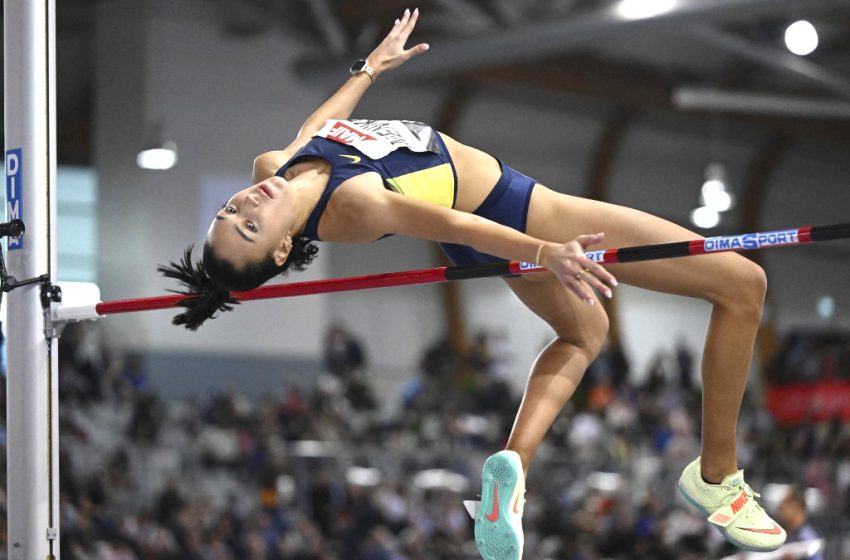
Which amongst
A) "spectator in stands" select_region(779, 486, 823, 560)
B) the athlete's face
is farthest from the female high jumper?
"spectator in stands" select_region(779, 486, 823, 560)

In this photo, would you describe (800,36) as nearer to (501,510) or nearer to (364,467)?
(364,467)

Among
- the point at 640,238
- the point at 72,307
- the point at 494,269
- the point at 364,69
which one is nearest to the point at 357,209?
the point at 494,269

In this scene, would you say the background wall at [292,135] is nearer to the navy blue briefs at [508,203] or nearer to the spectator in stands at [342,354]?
the spectator in stands at [342,354]

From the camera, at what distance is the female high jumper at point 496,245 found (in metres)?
3.01

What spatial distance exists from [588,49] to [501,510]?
13105mm

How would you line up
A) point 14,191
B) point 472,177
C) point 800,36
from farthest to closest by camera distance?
point 800,36 < point 14,191 < point 472,177

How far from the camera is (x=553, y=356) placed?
3447 mm

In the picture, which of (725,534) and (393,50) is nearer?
(725,534)

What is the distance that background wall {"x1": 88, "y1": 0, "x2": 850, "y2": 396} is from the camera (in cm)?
1291

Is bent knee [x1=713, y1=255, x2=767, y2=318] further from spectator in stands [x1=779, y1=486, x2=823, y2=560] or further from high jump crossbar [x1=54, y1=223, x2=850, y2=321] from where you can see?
spectator in stands [x1=779, y1=486, x2=823, y2=560]

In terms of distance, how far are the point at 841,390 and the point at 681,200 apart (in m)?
3.62

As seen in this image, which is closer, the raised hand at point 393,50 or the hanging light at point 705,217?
the raised hand at point 393,50

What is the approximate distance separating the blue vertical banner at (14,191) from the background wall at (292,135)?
8.80 metres

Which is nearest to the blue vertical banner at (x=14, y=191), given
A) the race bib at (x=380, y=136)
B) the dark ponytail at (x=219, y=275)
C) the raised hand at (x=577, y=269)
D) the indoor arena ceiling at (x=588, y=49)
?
the dark ponytail at (x=219, y=275)
